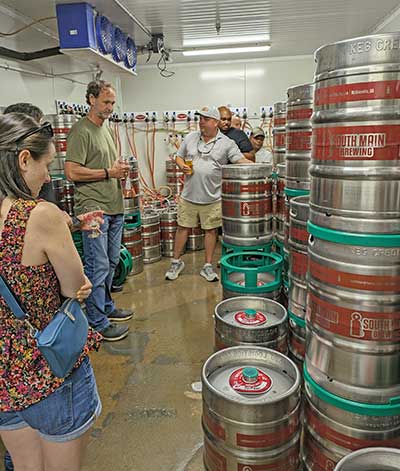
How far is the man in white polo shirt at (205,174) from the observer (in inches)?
154

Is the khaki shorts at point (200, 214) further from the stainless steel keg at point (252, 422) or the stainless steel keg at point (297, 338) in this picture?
the stainless steel keg at point (252, 422)

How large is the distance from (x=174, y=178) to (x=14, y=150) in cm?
583

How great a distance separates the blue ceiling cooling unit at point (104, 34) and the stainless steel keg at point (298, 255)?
9.69ft

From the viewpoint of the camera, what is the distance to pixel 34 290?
1.13 m

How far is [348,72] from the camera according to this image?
1155 mm

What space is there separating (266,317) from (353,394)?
82cm

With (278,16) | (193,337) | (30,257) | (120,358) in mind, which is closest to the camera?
(30,257)

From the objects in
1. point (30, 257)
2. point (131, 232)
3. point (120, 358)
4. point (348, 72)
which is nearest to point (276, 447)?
point (30, 257)

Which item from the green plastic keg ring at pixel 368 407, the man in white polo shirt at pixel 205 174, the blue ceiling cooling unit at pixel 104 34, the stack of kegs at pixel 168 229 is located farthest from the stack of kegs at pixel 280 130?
the stack of kegs at pixel 168 229

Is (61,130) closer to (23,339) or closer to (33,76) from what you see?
(33,76)

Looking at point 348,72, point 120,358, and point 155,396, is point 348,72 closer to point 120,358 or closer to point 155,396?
point 155,396

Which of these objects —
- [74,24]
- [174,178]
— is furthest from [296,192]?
[174,178]

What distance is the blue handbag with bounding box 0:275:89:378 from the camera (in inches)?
42.6

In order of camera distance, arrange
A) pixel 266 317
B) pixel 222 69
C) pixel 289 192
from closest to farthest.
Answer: pixel 266 317, pixel 289 192, pixel 222 69
